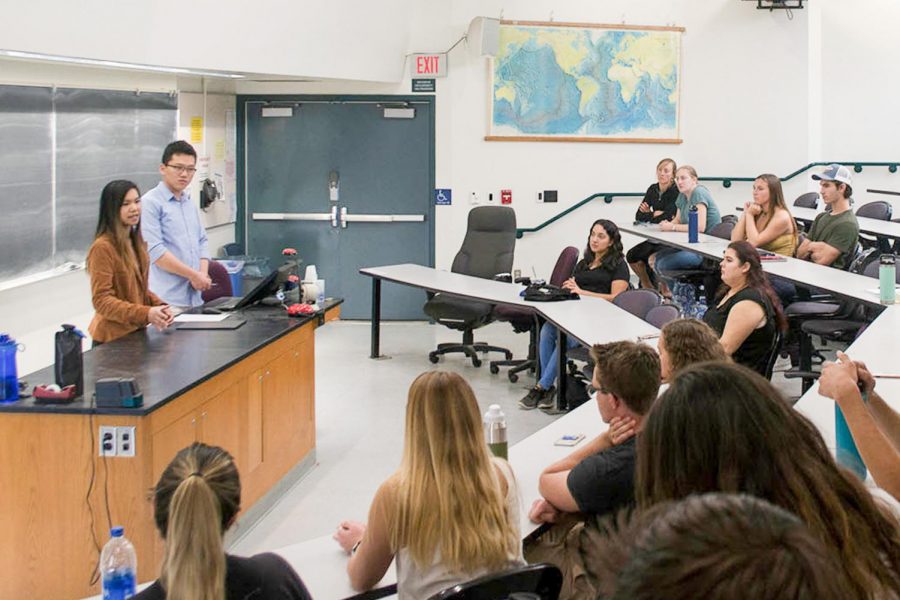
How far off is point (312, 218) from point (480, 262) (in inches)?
86.5

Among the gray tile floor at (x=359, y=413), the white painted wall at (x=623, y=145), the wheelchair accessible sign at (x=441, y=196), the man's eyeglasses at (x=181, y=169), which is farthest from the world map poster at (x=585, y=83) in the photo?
the man's eyeglasses at (x=181, y=169)

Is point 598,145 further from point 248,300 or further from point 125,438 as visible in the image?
point 125,438

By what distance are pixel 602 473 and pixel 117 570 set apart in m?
1.31

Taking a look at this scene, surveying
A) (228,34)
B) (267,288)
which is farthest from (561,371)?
(228,34)

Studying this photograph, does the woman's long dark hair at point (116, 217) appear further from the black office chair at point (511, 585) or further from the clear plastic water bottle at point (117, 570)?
the black office chair at point (511, 585)

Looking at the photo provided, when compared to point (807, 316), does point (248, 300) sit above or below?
above

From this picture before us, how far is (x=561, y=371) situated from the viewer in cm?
705

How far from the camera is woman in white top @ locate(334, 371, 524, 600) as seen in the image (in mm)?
2771

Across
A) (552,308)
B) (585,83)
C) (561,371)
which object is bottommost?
(561,371)

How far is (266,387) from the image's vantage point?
5.45 meters

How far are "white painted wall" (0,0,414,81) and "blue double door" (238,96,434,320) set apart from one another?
63 centimetres

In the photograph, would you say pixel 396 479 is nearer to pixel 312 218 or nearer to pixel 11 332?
pixel 11 332

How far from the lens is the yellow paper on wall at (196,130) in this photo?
9.38 m

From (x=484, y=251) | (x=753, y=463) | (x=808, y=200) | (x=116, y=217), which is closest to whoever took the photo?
(x=753, y=463)
